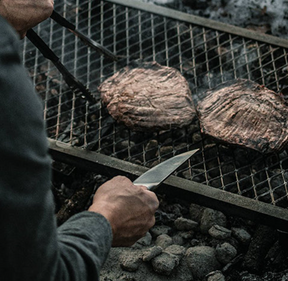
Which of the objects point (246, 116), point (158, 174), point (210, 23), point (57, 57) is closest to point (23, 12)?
point (57, 57)

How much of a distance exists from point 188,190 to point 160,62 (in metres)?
0.95

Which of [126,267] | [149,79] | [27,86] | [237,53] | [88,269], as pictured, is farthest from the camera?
[237,53]

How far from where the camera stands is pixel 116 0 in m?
2.75

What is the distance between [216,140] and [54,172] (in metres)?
0.88

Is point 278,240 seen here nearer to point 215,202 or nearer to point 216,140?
point 215,202

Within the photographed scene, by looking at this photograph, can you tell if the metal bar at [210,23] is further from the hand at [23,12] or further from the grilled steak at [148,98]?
the hand at [23,12]

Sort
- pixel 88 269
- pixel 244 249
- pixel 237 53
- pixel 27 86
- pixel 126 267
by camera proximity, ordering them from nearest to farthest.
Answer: pixel 27 86
pixel 88 269
pixel 126 267
pixel 244 249
pixel 237 53

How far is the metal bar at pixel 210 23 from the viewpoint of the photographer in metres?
2.46

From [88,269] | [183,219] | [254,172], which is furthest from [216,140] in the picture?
[88,269]

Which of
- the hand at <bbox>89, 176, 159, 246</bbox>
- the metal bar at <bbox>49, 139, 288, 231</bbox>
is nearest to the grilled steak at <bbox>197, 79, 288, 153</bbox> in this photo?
the metal bar at <bbox>49, 139, 288, 231</bbox>

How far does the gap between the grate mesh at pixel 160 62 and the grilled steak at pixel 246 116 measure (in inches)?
2.7

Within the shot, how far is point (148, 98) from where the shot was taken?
7.06 feet

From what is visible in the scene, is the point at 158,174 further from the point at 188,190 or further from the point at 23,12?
the point at 23,12

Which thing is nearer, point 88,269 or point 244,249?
point 88,269
